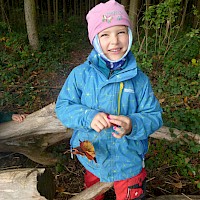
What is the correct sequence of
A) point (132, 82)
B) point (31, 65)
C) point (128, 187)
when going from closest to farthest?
point (132, 82) → point (128, 187) → point (31, 65)

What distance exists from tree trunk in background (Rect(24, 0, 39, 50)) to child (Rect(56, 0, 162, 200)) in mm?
5241

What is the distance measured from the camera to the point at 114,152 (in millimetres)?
1809

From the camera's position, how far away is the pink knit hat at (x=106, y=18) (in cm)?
159

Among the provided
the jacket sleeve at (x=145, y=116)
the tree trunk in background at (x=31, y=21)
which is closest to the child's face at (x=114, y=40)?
the jacket sleeve at (x=145, y=116)

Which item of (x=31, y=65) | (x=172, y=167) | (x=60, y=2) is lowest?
(x=172, y=167)

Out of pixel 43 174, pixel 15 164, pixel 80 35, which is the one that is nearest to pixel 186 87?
pixel 15 164

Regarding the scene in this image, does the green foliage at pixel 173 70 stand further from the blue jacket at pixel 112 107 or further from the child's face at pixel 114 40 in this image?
the child's face at pixel 114 40

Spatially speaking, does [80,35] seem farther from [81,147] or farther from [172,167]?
[81,147]

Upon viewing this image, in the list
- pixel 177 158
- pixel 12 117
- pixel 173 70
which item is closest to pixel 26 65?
pixel 173 70

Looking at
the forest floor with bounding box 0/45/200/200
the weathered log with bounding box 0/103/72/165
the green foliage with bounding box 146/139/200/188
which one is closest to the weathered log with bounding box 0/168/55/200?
the weathered log with bounding box 0/103/72/165

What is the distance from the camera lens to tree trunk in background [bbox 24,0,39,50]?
6.39 meters

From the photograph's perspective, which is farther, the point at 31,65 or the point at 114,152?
the point at 31,65

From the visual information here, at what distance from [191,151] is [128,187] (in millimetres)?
1631

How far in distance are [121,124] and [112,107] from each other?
244 millimetres
